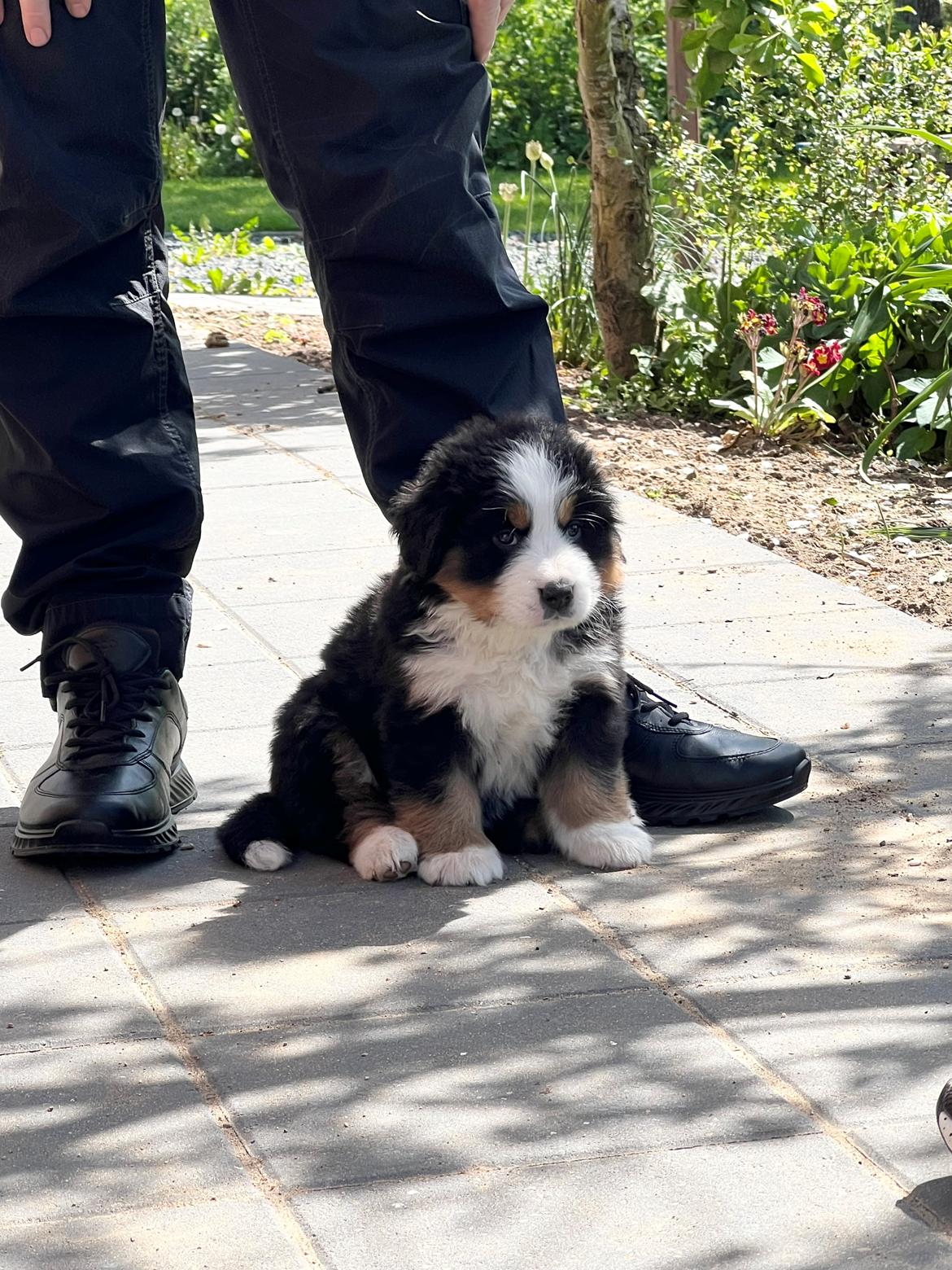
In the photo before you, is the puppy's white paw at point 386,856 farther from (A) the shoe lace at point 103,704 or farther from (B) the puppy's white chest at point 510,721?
(A) the shoe lace at point 103,704

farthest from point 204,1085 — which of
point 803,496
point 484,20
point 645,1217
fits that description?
point 803,496

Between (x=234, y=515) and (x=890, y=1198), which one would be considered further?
(x=234, y=515)

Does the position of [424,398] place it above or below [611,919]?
above

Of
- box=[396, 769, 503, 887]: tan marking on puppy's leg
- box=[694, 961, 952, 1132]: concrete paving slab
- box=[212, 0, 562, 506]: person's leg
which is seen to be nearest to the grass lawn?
box=[212, 0, 562, 506]: person's leg

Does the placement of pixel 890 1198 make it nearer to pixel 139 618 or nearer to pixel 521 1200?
pixel 521 1200

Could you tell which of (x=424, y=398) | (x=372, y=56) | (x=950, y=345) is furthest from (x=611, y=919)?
(x=950, y=345)

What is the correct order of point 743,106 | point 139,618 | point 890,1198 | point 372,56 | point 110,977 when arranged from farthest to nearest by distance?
point 743,106, point 139,618, point 372,56, point 110,977, point 890,1198

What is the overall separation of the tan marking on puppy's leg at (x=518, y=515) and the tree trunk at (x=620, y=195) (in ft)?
17.9

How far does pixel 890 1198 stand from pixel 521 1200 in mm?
437

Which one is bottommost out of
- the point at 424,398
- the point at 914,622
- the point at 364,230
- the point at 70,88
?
the point at 914,622

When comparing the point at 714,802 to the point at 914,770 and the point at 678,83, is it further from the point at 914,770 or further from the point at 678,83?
the point at 678,83

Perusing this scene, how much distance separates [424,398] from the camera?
338 cm

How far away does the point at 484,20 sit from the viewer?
3.35 m

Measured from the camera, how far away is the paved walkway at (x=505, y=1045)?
203 cm
